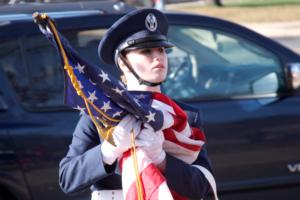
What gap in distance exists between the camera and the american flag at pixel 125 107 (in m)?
2.11

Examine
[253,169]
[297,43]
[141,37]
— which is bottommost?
[297,43]

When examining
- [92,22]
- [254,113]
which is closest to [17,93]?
[92,22]

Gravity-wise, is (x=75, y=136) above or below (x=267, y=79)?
above

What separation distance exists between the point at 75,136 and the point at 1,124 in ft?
5.95

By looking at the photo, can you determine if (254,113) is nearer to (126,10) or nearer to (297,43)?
(126,10)

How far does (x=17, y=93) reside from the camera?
4.25 m

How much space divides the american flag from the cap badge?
0.73ft

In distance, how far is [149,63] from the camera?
229 centimetres

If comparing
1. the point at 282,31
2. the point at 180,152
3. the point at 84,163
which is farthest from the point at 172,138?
the point at 282,31

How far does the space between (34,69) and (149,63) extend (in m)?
2.12

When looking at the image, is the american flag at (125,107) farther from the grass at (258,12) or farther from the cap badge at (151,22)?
the grass at (258,12)

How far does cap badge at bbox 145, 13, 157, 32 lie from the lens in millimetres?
2371

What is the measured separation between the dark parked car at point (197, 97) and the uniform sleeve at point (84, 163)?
1775 mm

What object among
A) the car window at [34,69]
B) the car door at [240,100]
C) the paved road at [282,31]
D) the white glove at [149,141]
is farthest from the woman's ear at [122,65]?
the paved road at [282,31]
